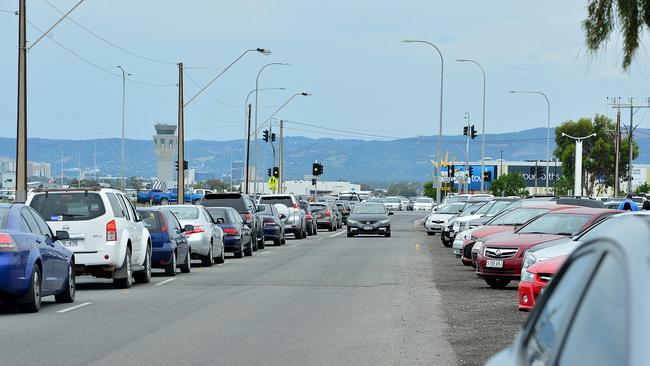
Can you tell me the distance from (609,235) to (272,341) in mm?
9642

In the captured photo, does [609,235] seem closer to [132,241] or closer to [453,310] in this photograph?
[453,310]

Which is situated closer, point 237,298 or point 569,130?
point 237,298

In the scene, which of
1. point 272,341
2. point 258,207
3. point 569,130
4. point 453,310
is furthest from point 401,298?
point 569,130

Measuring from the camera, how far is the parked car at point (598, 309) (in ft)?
9.85

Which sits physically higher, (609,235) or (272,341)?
(609,235)

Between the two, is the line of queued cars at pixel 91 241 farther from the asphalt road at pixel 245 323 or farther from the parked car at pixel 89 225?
the asphalt road at pixel 245 323

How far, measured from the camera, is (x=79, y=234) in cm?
2061

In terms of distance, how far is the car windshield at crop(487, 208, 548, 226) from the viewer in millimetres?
26844

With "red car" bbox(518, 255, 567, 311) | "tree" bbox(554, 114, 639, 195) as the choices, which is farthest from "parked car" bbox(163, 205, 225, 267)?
"tree" bbox(554, 114, 639, 195)

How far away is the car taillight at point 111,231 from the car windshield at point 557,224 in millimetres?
7348

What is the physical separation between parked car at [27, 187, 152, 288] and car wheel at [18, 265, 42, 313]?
4.02m

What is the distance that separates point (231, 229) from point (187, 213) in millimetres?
3510

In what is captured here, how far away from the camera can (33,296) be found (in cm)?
1603

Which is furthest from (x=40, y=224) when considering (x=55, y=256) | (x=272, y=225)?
(x=272, y=225)
